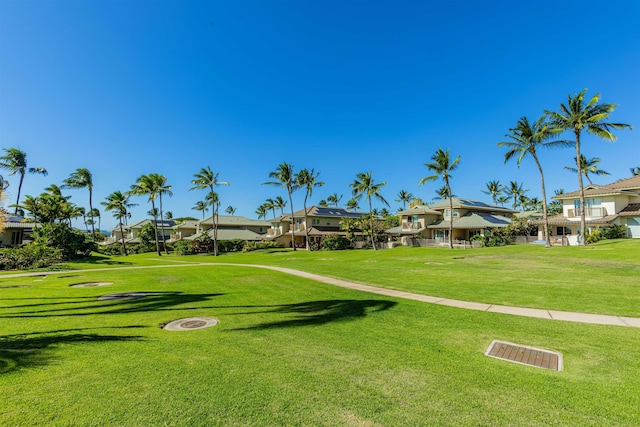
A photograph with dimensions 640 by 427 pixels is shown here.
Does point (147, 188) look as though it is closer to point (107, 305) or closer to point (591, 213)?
point (107, 305)

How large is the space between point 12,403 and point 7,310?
7.76 m

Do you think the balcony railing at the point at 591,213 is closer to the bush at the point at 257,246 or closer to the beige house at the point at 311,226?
the beige house at the point at 311,226

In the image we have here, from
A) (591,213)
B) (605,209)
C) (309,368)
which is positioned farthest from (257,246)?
(309,368)

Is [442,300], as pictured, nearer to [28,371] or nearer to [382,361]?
[382,361]

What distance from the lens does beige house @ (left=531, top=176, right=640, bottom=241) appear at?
114 feet

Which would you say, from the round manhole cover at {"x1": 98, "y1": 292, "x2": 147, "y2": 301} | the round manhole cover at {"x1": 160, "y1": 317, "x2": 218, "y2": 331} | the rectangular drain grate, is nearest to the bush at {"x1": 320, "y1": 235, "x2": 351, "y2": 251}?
the round manhole cover at {"x1": 98, "y1": 292, "x2": 147, "y2": 301}

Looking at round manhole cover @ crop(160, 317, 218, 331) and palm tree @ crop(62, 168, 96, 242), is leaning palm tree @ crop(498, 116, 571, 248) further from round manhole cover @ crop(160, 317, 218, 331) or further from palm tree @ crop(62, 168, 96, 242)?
palm tree @ crop(62, 168, 96, 242)

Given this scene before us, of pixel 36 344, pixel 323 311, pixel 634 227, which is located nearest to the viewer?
pixel 36 344

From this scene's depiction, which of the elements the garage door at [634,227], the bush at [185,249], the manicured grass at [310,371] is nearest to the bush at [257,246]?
the bush at [185,249]

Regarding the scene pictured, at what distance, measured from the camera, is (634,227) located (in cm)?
3425

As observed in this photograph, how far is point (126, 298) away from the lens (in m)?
11.5

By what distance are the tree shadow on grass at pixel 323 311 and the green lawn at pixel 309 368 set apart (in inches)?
2.4

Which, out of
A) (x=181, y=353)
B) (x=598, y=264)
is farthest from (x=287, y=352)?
(x=598, y=264)

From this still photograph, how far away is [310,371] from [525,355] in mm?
3875
